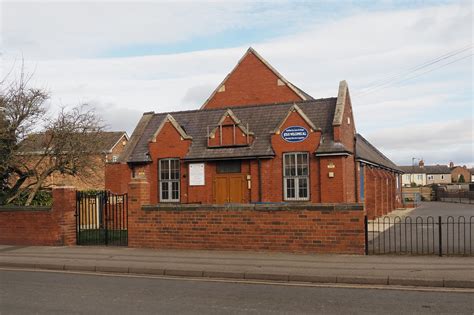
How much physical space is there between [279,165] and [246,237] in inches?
387

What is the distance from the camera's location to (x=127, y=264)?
12453 millimetres

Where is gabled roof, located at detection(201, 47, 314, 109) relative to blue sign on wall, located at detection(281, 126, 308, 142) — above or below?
above

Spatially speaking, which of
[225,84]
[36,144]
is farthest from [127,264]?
[225,84]

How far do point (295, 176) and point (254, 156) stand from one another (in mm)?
2121

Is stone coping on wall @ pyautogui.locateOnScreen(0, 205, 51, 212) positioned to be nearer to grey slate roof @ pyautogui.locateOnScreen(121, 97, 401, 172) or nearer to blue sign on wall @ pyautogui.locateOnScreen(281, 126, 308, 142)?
grey slate roof @ pyautogui.locateOnScreen(121, 97, 401, 172)

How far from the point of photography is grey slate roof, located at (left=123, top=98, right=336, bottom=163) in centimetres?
2392

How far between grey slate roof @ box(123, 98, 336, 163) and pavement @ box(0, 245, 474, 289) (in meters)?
10.2

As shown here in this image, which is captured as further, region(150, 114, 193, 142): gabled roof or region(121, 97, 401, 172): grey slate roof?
region(150, 114, 193, 142): gabled roof

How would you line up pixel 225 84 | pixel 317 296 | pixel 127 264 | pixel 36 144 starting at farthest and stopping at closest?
pixel 225 84 → pixel 36 144 → pixel 127 264 → pixel 317 296

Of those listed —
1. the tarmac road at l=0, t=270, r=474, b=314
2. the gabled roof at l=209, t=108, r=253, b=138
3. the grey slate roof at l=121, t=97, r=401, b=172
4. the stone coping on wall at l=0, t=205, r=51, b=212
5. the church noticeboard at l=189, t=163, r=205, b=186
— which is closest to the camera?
the tarmac road at l=0, t=270, r=474, b=314

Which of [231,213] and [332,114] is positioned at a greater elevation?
[332,114]

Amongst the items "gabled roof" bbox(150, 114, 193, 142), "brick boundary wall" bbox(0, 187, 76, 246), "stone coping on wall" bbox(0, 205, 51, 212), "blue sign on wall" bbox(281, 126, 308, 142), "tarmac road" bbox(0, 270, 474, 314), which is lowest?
"tarmac road" bbox(0, 270, 474, 314)

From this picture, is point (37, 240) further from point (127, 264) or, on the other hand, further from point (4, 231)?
point (127, 264)

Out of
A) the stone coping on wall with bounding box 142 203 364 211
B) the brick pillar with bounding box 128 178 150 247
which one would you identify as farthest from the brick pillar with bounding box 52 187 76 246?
the stone coping on wall with bounding box 142 203 364 211
